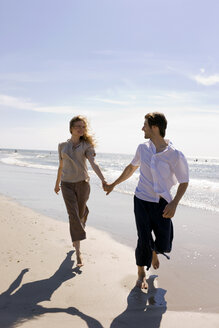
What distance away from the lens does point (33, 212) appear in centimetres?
755

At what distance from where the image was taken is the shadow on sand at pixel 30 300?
2.91m

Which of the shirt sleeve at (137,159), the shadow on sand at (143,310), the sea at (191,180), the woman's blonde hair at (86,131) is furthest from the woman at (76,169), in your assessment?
the sea at (191,180)

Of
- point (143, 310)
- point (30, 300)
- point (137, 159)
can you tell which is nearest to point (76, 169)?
point (137, 159)

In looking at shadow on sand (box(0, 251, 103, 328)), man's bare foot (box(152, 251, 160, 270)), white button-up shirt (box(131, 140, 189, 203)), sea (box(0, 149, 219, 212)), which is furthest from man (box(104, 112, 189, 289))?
sea (box(0, 149, 219, 212))

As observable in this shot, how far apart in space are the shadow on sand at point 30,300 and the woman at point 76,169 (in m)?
0.74

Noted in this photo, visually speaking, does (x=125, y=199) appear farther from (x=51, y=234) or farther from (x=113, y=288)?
(x=113, y=288)

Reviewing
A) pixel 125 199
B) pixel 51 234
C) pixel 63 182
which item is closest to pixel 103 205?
pixel 125 199

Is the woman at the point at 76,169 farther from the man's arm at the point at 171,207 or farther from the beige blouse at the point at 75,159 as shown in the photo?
the man's arm at the point at 171,207

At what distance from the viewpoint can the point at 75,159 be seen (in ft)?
15.2

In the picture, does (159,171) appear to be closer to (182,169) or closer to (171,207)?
(182,169)

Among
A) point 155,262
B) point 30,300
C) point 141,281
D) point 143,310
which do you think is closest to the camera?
point 143,310

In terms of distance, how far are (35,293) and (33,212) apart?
4.16m

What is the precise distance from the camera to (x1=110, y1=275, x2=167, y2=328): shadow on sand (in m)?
2.92

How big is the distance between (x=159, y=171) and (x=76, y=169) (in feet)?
4.99
